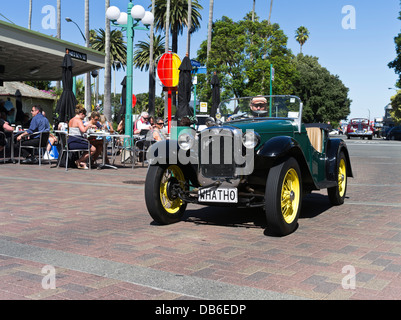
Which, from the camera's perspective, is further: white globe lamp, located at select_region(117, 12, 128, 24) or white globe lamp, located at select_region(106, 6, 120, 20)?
white globe lamp, located at select_region(117, 12, 128, 24)

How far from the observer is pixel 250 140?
4.93 metres

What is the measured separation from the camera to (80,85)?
54.4m

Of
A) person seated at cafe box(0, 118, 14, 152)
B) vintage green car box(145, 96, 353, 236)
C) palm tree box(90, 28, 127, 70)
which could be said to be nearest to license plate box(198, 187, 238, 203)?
vintage green car box(145, 96, 353, 236)

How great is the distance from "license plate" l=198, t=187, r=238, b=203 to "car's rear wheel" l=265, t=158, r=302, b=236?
42 centimetres

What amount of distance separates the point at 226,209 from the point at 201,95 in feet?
111

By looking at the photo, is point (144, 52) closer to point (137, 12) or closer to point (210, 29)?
point (210, 29)

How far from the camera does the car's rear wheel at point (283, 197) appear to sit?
15.2ft

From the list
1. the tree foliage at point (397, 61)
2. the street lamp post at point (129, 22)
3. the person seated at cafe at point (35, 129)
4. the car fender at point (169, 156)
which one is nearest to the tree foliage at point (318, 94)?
the tree foliage at point (397, 61)

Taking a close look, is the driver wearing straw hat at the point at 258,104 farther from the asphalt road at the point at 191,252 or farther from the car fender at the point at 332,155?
the asphalt road at the point at 191,252

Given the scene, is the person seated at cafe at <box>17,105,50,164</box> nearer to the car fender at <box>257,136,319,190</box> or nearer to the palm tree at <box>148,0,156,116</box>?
the car fender at <box>257,136,319,190</box>

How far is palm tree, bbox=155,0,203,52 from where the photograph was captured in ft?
178

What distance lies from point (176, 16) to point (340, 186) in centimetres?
5058
